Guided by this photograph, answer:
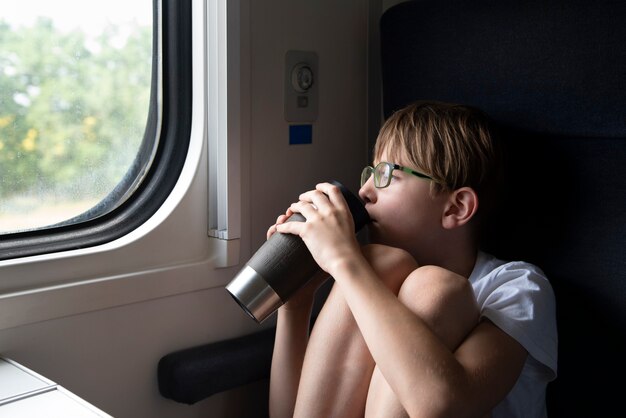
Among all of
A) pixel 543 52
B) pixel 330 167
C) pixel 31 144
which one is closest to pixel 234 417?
pixel 330 167

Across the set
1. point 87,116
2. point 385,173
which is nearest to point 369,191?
point 385,173

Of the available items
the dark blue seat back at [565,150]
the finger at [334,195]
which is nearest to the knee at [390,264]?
the finger at [334,195]

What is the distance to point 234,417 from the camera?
202cm

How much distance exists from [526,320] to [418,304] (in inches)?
8.9

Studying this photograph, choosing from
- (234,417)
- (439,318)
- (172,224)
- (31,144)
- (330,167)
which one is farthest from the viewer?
(330,167)

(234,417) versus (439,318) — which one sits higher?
(439,318)

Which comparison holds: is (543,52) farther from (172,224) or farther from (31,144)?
(31,144)

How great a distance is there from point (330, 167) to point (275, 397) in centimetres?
72

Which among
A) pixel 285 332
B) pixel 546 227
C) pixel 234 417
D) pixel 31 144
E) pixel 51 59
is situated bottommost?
pixel 234 417

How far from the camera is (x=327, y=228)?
1486 millimetres

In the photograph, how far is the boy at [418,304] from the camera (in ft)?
4.42

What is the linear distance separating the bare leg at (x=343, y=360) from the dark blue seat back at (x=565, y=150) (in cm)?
38

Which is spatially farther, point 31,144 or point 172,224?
point 172,224

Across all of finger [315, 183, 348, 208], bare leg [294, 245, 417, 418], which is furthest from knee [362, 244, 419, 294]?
finger [315, 183, 348, 208]
